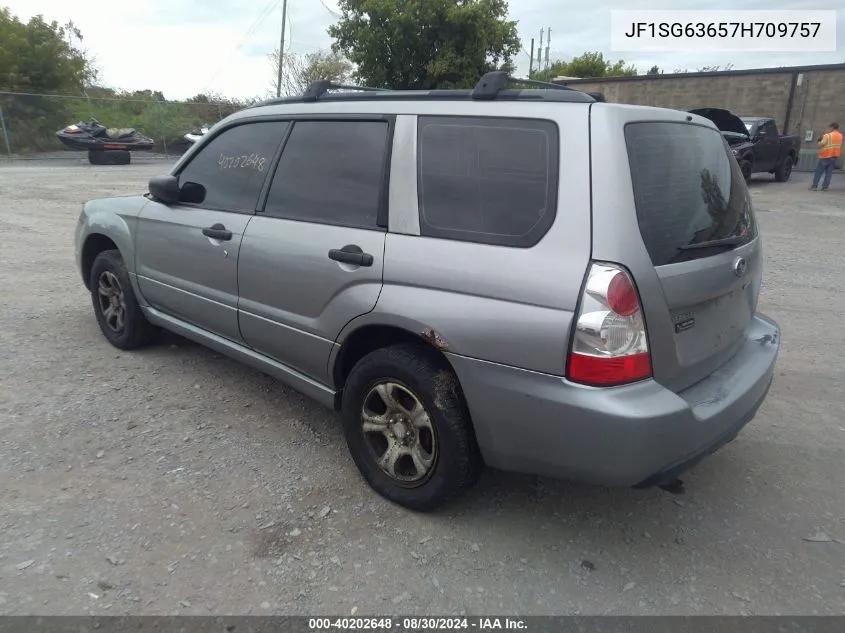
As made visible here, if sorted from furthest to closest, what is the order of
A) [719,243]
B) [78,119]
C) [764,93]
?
[78,119] → [764,93] → [719,243]

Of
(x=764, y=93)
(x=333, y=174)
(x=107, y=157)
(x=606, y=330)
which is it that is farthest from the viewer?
(x=764, y=93)

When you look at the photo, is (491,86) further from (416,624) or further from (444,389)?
(416,624)

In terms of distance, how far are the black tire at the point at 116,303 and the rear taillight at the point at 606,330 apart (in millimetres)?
3336

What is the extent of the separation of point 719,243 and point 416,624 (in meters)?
1.91

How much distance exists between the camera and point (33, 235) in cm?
885

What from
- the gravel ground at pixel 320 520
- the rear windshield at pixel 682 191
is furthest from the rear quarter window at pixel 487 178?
the gravel ground at pixel 320 520

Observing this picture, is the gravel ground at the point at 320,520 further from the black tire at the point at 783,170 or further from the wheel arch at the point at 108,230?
the black tire at the point at 783,170

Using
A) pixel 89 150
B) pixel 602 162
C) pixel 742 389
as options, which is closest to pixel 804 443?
pixel 742 389

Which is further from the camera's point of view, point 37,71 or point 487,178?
point 37,71

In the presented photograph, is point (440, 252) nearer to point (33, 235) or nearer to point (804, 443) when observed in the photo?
point (804, 443)

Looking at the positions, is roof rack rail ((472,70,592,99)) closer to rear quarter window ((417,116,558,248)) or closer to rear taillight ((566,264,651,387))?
rear quarter window ((417,116,558,248))

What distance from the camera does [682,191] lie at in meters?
2.54

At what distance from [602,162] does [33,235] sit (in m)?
9.02

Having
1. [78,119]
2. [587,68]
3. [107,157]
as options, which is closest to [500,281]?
[107,157]
